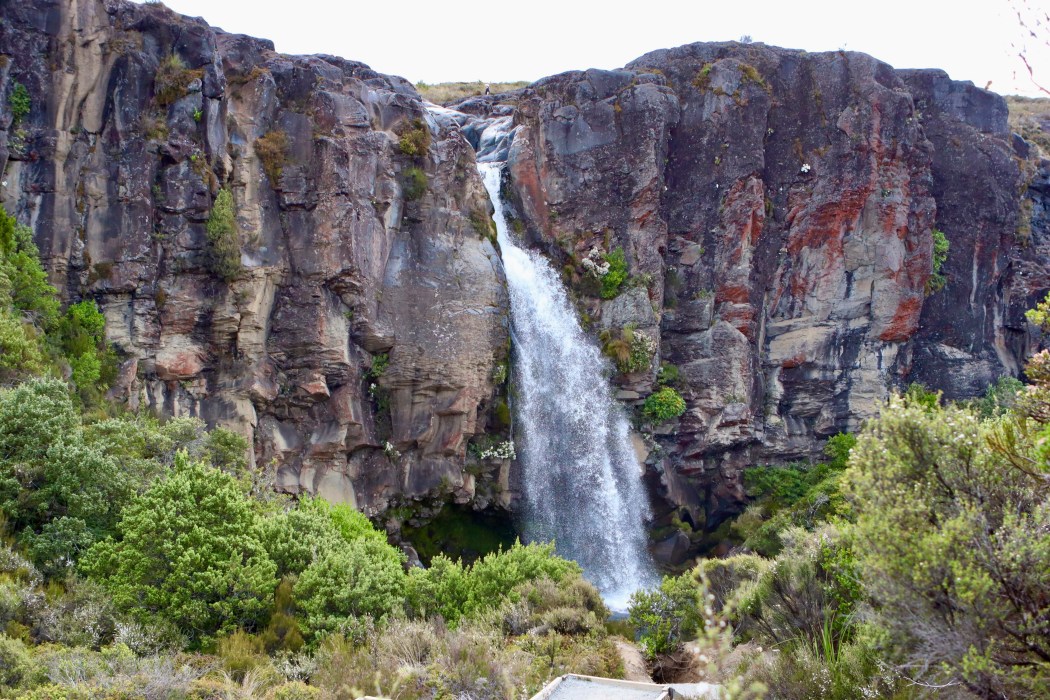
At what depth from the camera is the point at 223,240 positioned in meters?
23.8

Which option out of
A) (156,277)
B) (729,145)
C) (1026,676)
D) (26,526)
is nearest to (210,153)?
(156,277)

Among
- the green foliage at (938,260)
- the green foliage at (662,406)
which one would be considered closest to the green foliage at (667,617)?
A: the green foliage at (662,406)

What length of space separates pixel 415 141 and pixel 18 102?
11.2 m

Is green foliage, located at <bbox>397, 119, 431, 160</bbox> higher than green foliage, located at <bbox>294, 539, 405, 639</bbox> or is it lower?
higher

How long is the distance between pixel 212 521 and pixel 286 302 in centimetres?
1143

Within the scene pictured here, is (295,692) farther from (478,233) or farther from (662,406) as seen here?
(662,406)

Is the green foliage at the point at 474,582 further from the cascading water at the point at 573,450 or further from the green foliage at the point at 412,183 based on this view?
the green foliage at the point at 412,183

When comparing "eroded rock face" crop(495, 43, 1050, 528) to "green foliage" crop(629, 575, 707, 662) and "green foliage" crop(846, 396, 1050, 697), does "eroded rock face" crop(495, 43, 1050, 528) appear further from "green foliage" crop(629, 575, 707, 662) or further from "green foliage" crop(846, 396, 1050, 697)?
"green foliage" crop(846, 396, 1050, 697)

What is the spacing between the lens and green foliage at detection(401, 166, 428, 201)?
27531mm

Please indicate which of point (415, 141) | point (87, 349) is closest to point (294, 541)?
point (87, 349)

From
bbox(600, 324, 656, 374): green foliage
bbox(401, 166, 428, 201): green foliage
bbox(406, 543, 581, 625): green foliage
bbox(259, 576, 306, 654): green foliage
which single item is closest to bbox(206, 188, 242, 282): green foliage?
bbox(401, 166, 428, 201): green foliage

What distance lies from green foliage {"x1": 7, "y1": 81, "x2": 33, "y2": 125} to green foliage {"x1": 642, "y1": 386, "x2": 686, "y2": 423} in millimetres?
20761

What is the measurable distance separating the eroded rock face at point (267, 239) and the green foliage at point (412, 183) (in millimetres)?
70

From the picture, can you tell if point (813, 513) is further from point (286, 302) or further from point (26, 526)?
point (26, 526)
